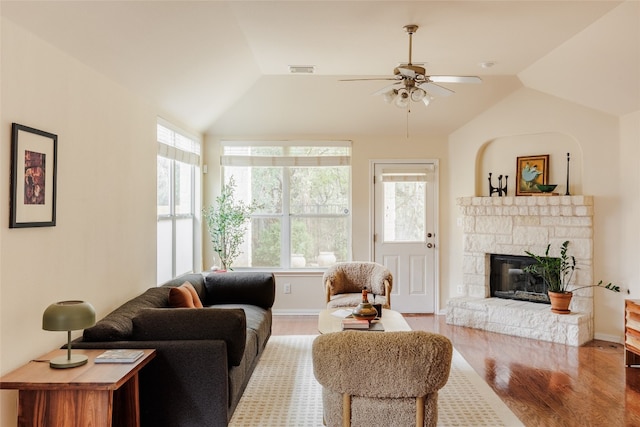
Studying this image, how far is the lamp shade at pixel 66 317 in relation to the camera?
7.57ft

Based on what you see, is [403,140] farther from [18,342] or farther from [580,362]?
[18,342]

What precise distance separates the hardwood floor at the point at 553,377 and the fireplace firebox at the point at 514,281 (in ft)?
2.38

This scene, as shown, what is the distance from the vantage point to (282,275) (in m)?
6.33

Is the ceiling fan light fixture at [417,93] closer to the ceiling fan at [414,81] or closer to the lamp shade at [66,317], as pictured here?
the ceiling fan at [414,81]

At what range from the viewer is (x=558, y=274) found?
5.35 metres

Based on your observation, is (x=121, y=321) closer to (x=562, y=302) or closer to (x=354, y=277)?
(x=354, y=277)

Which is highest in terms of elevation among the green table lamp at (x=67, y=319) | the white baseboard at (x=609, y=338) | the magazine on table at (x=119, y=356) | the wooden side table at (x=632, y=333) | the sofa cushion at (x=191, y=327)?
the green table lamp at (x=67, y=319)

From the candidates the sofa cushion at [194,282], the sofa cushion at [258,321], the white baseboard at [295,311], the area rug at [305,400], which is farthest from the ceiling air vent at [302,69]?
the white baseboard at [295,311]

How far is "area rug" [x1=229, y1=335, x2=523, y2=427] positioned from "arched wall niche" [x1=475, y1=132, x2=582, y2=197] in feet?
8.43

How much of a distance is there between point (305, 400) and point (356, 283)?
6.78 ft

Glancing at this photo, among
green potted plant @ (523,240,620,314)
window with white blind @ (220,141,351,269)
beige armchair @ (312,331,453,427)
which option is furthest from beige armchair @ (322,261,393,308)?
beige armchair @ (312,331,453,427)

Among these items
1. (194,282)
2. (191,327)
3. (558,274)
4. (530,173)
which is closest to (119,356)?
(191,327)

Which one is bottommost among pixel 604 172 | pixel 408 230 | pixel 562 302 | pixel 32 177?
pixel 562 302

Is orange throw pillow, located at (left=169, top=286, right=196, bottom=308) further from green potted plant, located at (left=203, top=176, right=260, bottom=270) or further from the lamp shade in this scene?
green potted plant, located at (left=203, top=176, right=260, bottom=270)
